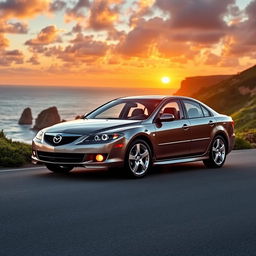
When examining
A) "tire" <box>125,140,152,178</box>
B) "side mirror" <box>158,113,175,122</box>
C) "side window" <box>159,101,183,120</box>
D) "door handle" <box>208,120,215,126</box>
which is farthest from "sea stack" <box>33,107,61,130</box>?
"tire" <box>125,140,152,178</box>

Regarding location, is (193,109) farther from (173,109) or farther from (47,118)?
(47,118)

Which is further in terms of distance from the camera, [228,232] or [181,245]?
[228,232]

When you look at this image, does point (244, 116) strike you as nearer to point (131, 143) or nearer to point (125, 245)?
point (131, 143)

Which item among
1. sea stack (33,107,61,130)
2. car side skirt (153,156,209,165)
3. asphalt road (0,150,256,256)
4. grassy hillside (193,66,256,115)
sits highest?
grassy hillside (193,66,256,115)

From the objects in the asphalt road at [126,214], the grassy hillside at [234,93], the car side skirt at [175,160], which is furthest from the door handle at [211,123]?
the grassy hillside at [234,93]

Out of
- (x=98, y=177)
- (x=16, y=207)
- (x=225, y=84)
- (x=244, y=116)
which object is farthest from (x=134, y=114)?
(x=225, y=84)

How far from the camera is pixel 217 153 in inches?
562

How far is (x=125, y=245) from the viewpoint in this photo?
668cm

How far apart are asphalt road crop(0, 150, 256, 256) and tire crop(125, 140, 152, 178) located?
0.57 feet

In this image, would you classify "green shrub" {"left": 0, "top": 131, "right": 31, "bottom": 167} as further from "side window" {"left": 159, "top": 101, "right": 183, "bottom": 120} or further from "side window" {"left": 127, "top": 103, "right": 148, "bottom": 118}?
"side window" {"left": 159, "top": 101, "right": 183, "bottom": 120}

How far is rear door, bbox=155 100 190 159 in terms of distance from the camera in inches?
500

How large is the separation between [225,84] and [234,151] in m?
110

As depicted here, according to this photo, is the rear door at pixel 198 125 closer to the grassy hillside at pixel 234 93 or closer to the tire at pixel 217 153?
the tire at pixel 217 153

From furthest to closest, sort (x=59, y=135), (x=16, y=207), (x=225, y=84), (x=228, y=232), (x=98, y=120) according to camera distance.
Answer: (x=225, y=84) < (x=98, y=120) < (x=59, y=135) < (x=16, y=207) < (x=228, y=232)
